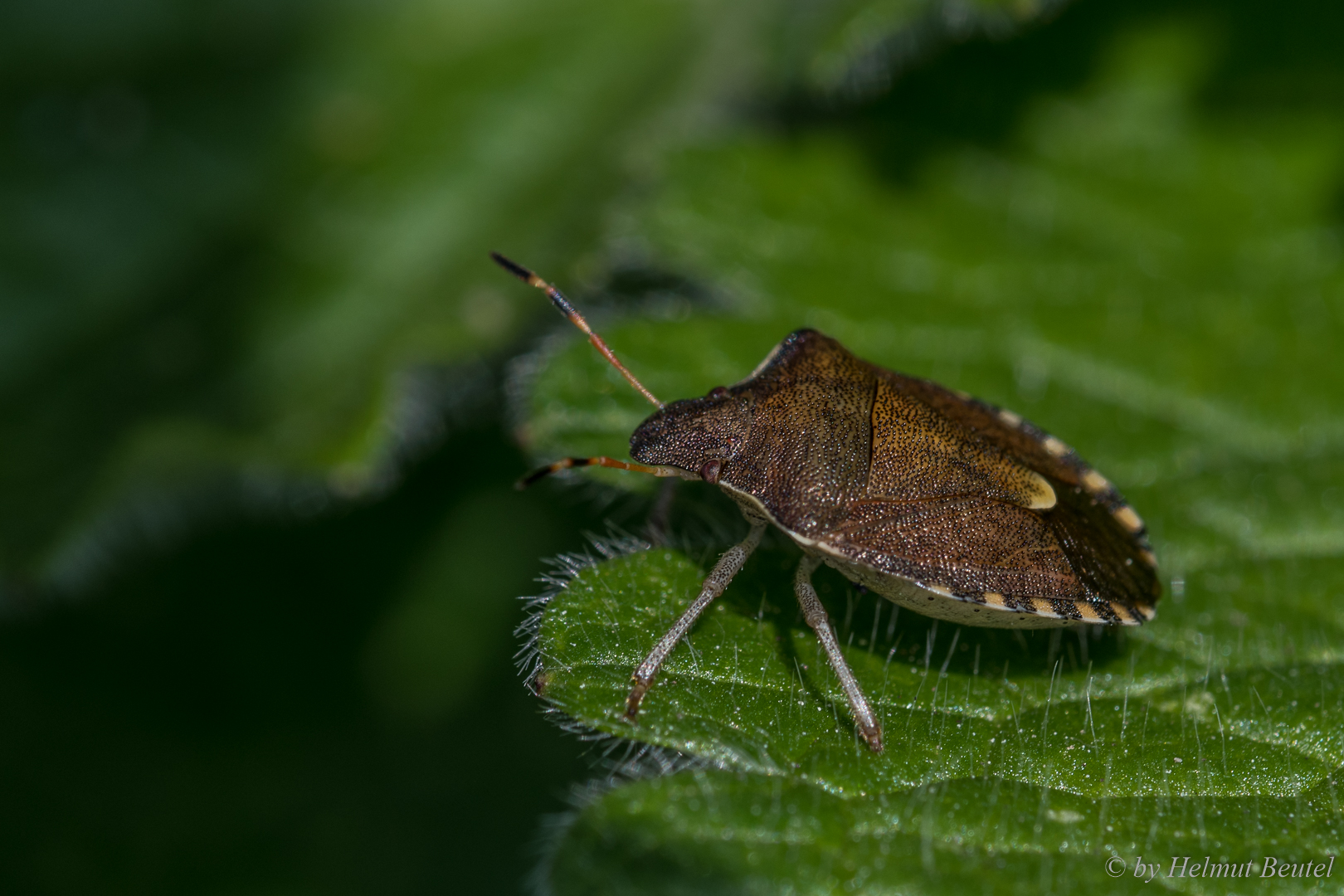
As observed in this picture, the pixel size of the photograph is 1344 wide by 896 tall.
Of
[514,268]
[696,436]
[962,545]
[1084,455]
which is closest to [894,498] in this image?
[962,545]

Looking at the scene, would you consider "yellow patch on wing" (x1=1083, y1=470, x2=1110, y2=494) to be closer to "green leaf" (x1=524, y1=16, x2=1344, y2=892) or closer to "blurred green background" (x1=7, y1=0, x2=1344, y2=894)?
"green leaf" (x1=524, y1=16, x2=1344, y2=892)

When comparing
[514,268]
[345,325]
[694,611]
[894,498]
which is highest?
[514,268]

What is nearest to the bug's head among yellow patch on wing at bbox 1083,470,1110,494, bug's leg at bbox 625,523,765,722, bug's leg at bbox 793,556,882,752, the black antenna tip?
bug's leg at bbox 625,523,765,722

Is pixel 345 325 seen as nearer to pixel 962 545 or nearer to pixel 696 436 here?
pixel 696 436

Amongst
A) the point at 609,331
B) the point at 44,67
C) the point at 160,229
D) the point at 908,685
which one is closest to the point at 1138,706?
the point at 908,685

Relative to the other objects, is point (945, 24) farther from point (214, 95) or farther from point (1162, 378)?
point (214, 95)

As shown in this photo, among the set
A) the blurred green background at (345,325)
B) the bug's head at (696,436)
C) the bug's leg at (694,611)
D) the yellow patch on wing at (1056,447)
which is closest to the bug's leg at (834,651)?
the bug's leg at (694,611)
